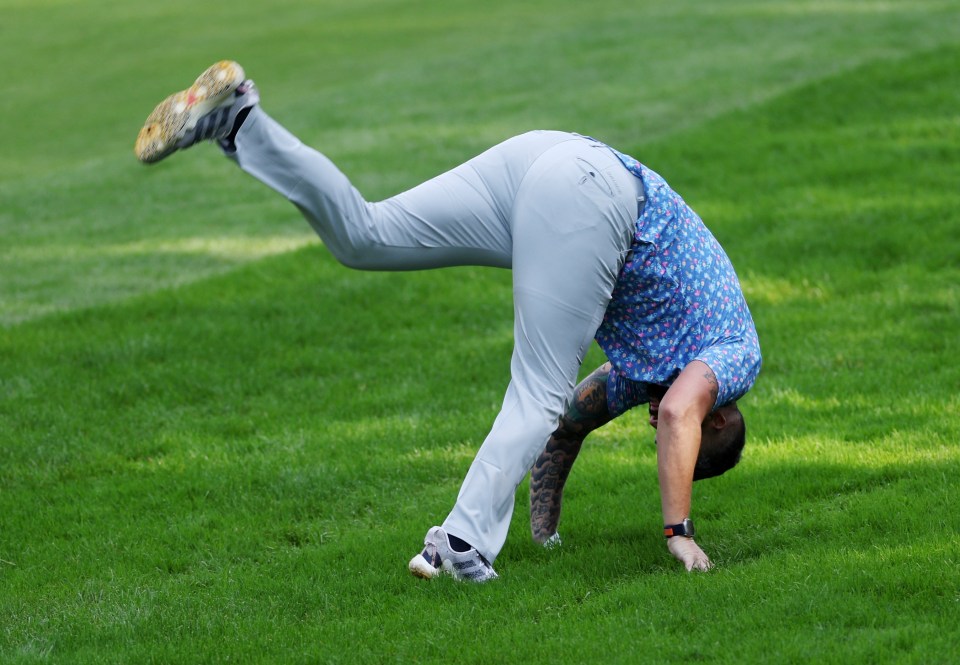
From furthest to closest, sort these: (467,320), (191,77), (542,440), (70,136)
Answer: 1. (191,77)
2. (70,136)
3. (467,320)
4. (542,440)

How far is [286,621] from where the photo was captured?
14.2ft

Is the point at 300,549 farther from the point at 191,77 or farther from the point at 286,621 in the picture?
the point at 191,77

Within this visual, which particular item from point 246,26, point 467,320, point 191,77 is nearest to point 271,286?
point 467,320

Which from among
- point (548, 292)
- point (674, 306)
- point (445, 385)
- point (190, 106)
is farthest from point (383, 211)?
point (445, 385)

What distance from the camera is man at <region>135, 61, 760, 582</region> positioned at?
14.1 feet

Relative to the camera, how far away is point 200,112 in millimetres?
3977

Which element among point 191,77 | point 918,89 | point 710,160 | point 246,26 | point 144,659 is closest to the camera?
point 144,659

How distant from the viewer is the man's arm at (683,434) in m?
4.28

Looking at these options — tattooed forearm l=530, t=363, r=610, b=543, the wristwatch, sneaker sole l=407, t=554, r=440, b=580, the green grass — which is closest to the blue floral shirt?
tattooed forearm l=530, t=363, r=610, b=543

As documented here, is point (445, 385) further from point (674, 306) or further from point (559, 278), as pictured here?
point (559, 278)

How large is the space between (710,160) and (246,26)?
11.8m

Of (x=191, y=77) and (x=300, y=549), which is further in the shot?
(x=191, y=77)

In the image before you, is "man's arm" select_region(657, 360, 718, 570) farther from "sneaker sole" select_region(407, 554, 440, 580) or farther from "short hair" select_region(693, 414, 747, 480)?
"sneaker sole" select_region(407, 554, 440, 580)

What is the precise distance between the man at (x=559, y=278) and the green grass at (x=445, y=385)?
1.18 feet
